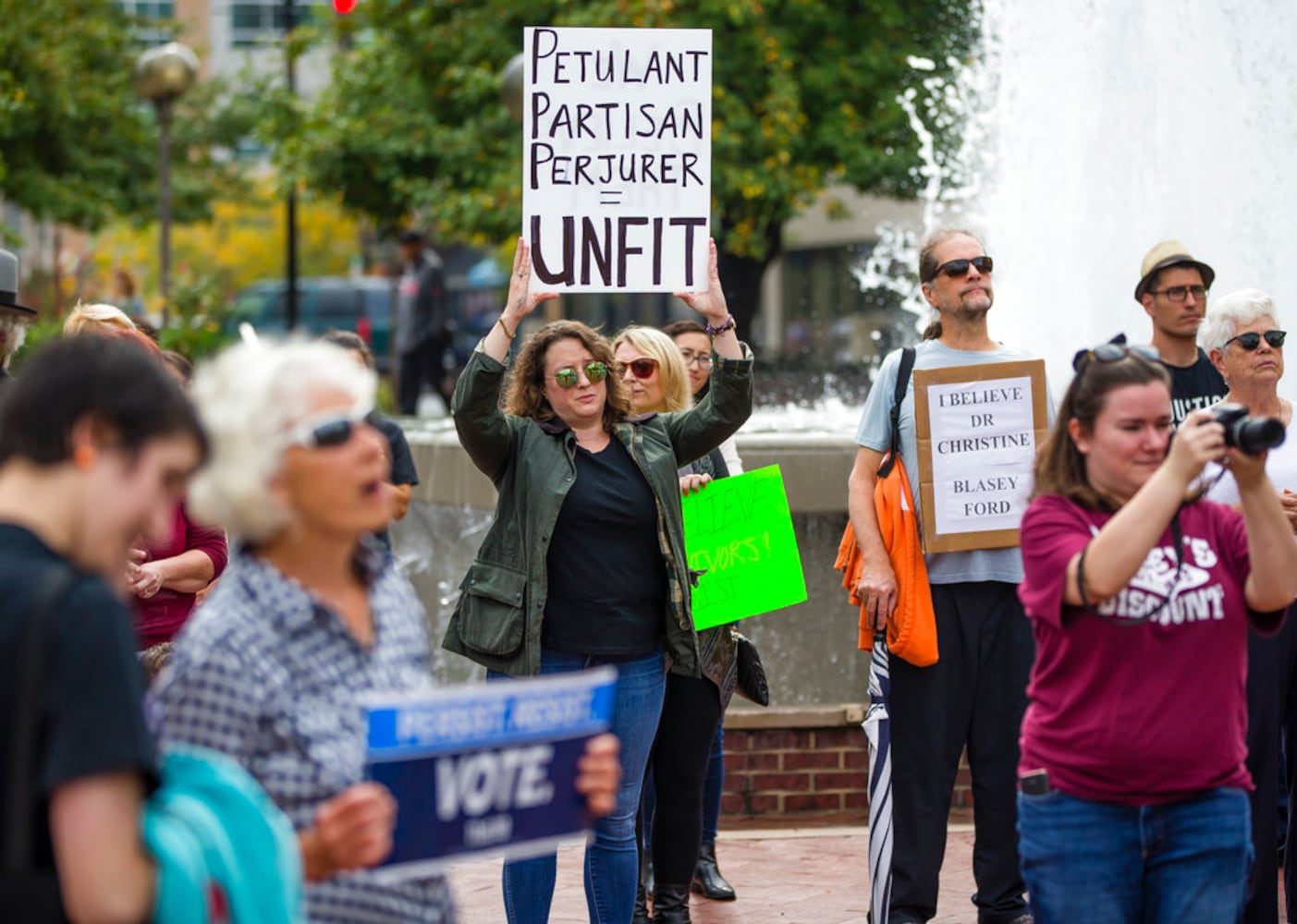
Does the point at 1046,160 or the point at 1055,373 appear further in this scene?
the point at 1046,160

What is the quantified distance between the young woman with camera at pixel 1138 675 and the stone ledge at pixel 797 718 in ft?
12.4

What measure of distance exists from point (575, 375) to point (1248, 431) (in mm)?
2261

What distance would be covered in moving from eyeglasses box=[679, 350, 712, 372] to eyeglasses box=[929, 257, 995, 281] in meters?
1.86

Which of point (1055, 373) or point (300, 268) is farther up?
point (300, 268)

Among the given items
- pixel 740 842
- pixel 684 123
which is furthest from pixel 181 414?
pixel 740 842

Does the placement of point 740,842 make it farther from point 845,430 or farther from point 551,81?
point 551,81

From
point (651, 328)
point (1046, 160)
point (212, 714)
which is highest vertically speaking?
point (1046, 160)

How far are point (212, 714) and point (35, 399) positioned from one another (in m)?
0.54

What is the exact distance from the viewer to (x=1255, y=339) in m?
5.52

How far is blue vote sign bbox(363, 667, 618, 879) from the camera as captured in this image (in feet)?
9.19

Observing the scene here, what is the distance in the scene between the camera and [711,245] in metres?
5.80

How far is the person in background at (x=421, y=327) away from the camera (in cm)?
1903

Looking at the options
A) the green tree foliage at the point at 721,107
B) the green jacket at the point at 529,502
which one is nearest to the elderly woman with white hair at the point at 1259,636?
the green jacket at the point at 529,502

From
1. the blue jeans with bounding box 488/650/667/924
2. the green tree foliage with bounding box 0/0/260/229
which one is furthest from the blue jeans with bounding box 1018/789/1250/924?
the green tree foliage with bounding box 0/0/260/229
